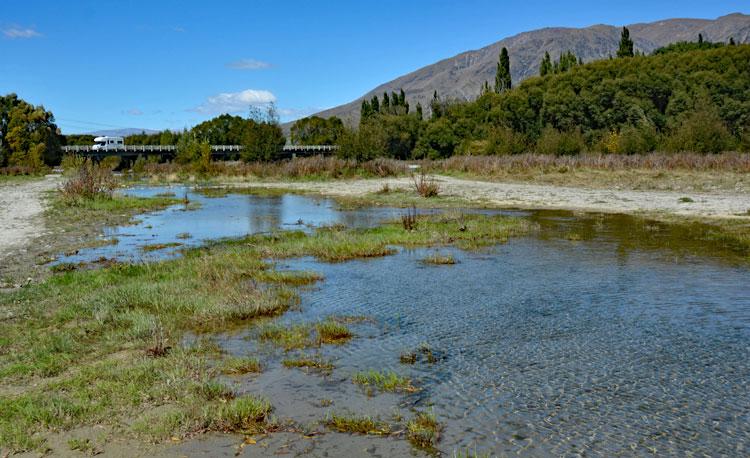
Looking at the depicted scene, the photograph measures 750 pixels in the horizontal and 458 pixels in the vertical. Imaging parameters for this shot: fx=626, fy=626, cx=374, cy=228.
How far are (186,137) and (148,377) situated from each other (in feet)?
292

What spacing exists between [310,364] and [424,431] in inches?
93.2

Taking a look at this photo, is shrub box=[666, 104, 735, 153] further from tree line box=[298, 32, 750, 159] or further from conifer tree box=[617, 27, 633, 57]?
conifer tree box=[617, 27, 633, 57]

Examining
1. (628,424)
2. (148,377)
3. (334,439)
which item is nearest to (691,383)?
(628,424)

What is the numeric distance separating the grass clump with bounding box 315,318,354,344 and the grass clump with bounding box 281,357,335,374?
0.80 m

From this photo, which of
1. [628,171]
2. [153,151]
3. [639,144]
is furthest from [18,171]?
[639,144]

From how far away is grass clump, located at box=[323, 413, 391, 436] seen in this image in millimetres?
6046

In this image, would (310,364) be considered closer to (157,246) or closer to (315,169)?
(157,246)

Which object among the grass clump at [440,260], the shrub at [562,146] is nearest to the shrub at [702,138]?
the shrub at [562,146]

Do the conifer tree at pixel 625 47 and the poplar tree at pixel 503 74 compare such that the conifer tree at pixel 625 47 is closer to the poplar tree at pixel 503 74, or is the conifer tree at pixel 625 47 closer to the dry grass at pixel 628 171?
the poplar tree at pixel 503 74

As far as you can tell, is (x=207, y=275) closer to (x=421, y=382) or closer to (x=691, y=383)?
(x=421, y=382)

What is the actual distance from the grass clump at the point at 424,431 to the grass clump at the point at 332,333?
2718mm

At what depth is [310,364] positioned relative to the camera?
7.95 metres

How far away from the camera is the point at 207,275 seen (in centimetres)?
1270

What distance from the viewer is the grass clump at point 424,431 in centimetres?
577
